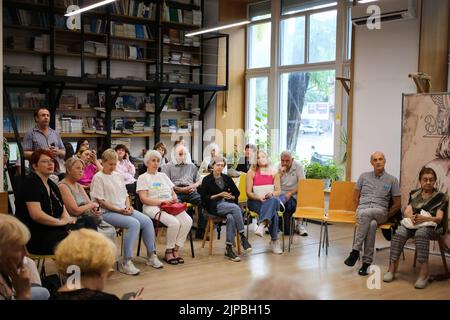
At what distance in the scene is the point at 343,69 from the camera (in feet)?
29.3

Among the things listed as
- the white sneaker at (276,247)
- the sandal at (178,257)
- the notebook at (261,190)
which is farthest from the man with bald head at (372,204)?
the sandal at (178,257)

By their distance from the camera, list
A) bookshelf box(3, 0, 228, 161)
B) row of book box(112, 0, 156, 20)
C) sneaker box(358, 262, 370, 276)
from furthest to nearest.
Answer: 1. row of book box(112, 0, 156, 20)
2. bookshelf box(3, 0, 228, 161)
3. sneaker box(358, 262, 370, 276)

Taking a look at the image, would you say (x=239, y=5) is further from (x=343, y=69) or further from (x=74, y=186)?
(x=74, y=186)

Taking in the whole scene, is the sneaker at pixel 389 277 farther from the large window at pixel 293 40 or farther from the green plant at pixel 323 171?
the large window at pixel 293 40

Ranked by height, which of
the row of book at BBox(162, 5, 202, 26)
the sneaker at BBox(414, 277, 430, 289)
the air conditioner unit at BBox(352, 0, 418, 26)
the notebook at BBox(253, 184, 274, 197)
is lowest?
the sneaker at BBox(414, 277, 430, 289)

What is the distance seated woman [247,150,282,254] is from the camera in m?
6.32

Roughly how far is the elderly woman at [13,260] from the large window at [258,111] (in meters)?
7.67

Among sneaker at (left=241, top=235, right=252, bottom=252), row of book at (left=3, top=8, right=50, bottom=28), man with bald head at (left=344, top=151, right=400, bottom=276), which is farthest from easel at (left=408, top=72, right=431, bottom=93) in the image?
row of book at (left=3, top=8, right=50, bottom=28)

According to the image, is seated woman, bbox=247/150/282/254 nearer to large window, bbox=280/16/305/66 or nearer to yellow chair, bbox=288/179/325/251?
yellow chair, bbox=288/179/325/251

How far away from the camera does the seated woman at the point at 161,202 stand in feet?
19.1

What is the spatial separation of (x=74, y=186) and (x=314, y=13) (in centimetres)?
589

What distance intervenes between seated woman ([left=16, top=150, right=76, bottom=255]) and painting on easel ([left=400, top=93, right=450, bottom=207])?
363 cm

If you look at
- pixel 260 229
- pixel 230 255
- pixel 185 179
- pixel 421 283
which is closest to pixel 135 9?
pixel 185 179
